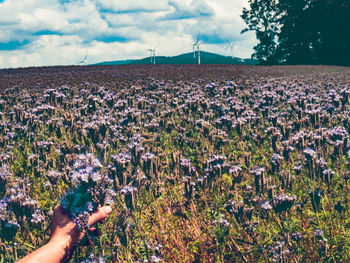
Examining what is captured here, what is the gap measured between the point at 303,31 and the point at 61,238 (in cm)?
5812

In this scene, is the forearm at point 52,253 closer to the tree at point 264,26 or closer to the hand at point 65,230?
the hand at point 65,230

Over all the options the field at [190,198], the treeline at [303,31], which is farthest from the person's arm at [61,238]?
the treeline at [303,31]

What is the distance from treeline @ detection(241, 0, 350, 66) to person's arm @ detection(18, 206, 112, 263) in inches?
2250

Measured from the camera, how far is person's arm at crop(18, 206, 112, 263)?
228 cm

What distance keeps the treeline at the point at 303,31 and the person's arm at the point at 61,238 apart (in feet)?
188

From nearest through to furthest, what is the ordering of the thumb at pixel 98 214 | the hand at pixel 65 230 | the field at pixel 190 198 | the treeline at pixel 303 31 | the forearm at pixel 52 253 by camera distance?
the forearm at pixel 52 253 < the hand at pixel 65 230 < the thumb at pixel 98 214 < the field at pixel 190 198 < the treeline at pixel 303 31

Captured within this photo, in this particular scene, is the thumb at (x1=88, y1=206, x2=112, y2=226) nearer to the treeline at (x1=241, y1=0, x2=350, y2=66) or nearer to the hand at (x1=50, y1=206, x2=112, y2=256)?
the hand at (x1=50, y1=206, x2=112, y2=256)

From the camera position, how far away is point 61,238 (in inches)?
97.0

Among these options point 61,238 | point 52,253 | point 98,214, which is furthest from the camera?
point 98,214

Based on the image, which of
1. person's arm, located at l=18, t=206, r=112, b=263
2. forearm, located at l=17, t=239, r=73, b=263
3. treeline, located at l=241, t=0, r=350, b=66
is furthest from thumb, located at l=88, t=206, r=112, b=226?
treeline, located at l=241, t=0, r=350, b=66

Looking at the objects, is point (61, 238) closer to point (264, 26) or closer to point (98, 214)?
point (98, 214)

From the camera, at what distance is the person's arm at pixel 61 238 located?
2.28 meters

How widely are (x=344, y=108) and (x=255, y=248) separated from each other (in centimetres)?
645

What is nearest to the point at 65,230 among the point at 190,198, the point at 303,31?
the point at 190,198
